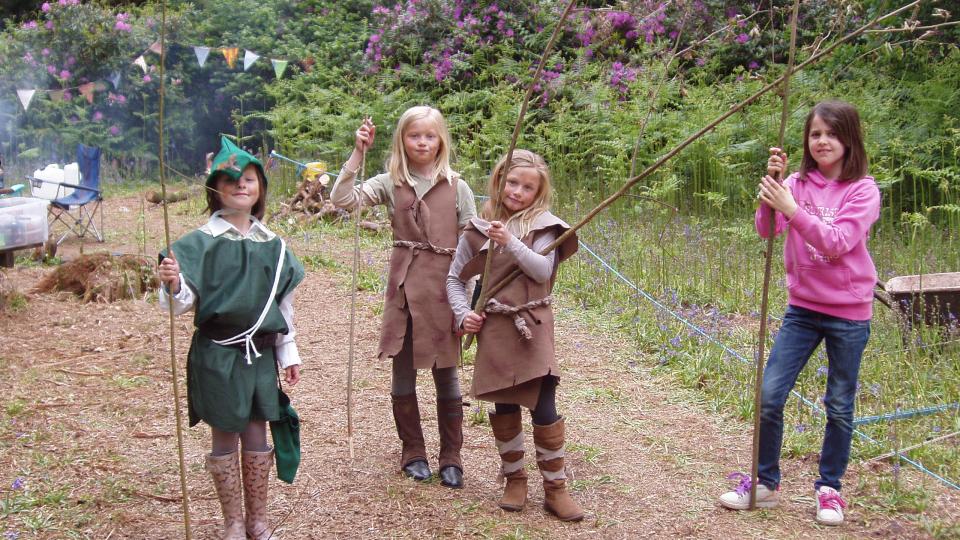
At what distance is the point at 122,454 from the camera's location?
4.44 metres

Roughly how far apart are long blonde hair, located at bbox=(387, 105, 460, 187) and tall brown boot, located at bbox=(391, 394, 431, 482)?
3.07ft

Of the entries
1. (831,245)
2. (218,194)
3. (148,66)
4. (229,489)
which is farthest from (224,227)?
(148,66)

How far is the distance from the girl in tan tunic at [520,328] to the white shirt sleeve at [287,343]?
67 cm

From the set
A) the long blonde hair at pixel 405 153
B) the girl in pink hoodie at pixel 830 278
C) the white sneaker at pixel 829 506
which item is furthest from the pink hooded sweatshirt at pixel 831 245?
the long blonde hair at pixel 405 153

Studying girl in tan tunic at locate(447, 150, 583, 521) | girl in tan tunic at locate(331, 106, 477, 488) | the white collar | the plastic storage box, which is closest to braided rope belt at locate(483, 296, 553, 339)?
girl in tan tunic at locate(447, 150, 583, 521)

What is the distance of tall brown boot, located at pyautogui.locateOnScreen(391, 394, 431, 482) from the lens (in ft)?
13.5

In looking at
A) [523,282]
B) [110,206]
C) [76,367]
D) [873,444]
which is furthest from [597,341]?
[110,206]

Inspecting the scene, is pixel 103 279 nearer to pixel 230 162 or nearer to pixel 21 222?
pixel 21 222

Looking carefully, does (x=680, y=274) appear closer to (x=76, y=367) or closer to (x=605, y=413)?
(x=605, y=413)

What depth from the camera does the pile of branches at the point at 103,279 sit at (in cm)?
743

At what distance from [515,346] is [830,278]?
1216 millimetres

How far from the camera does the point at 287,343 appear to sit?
344 cm

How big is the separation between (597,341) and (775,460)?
8.56ft

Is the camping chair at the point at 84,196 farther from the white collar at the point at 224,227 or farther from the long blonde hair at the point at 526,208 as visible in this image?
the long blonde hair at the point at 526,208
